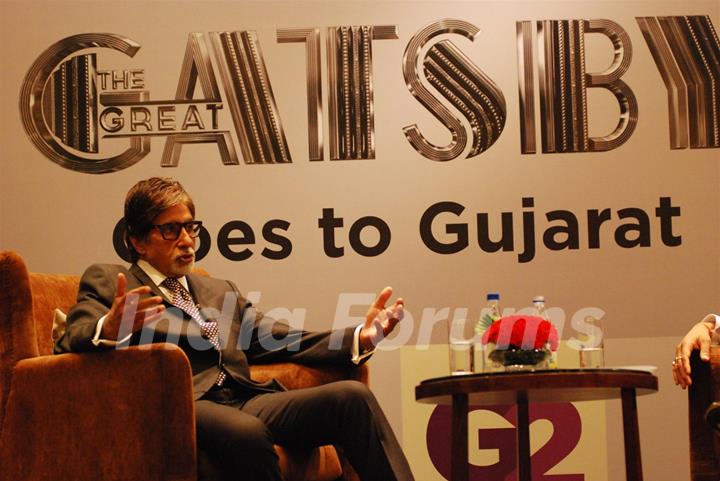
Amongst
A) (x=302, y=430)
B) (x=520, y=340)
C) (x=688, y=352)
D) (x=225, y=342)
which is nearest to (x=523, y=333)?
(x=520, y=340)

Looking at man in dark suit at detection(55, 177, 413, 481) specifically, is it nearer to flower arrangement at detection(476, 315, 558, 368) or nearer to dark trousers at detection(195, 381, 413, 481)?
dark trousers at detection(195, 381, 413, 481)

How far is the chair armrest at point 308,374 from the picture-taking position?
125 inches

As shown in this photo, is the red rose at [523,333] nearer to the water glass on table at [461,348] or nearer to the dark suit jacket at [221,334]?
the water glass on table at [461,348]

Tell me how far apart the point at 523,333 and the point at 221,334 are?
989 mm

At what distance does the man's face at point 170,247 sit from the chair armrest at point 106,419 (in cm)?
54

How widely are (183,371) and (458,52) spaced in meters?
2.41

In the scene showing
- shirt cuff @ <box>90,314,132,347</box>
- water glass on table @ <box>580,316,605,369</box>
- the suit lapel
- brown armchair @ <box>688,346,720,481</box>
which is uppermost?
the suit lapel

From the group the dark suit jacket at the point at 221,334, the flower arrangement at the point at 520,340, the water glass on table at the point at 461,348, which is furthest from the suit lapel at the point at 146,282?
the flower arrangement at the point at 520,340

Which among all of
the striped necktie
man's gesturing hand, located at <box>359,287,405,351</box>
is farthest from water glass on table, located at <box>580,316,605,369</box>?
the striped necktie

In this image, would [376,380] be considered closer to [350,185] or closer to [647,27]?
[350,185]

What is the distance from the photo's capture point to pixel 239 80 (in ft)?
14.5

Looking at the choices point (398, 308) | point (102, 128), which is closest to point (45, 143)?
point (102, 128)

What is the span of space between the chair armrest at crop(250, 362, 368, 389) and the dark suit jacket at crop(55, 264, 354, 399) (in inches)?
1.3

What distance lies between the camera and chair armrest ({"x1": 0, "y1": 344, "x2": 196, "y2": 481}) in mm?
2605
